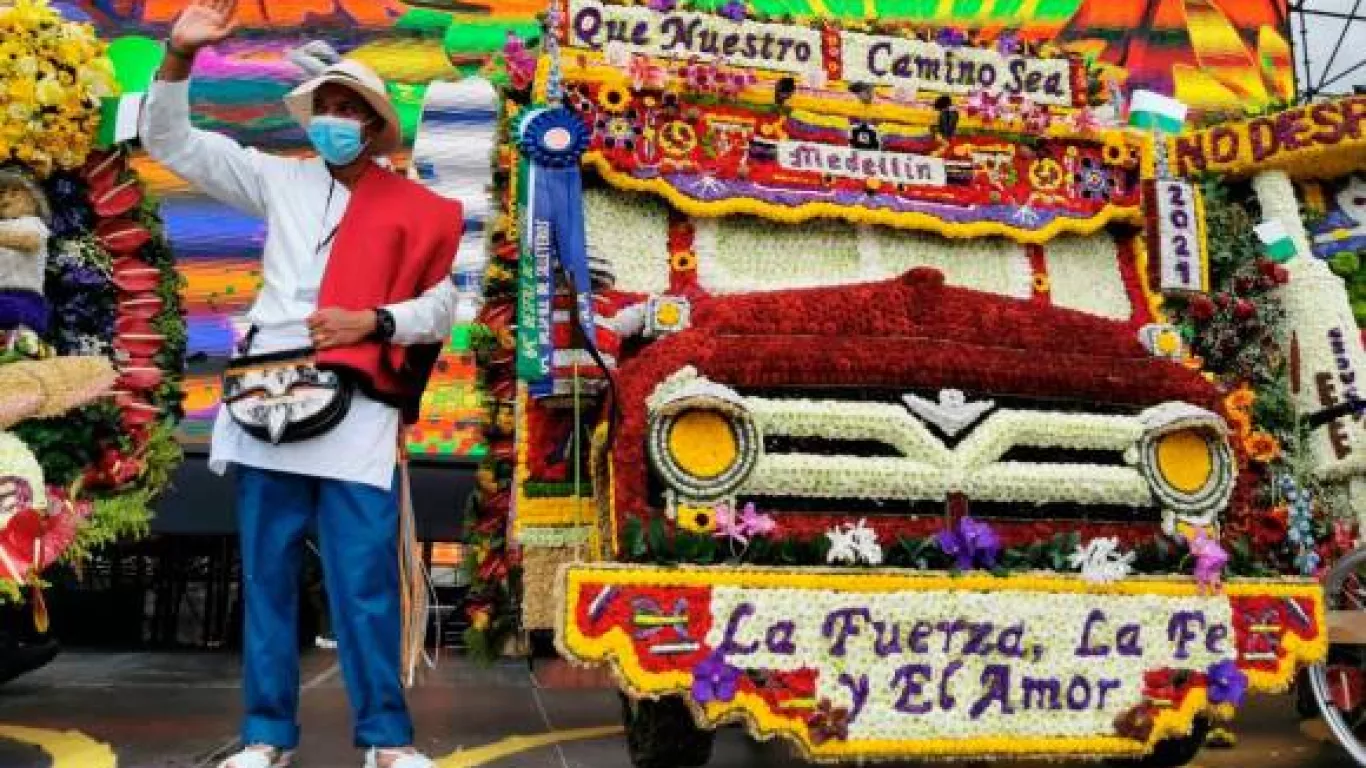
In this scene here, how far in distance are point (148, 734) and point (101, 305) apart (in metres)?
1.59

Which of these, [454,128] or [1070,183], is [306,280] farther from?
[454,128]

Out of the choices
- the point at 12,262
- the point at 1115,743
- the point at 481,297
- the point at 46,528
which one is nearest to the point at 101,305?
the point at 12,262

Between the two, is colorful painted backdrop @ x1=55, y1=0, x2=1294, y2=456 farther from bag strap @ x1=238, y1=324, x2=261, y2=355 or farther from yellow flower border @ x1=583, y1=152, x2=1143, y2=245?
bag strap @ x1=238, y1=324, x2=261, y2=355

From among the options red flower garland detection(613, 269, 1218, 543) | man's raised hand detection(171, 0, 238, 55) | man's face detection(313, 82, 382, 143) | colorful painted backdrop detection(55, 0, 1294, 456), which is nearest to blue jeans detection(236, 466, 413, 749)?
red flower garland detection(613, 269, 1218, 543)

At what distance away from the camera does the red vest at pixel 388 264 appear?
340cm

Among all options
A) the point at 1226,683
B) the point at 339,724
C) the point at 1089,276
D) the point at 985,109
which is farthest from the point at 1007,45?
the point at 339,724

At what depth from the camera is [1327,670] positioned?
163 inches

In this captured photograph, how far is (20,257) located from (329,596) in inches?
59.4

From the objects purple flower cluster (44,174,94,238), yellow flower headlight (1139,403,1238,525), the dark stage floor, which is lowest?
the dark stage floor

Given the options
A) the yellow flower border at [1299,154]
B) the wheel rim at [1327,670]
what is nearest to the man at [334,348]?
the wheel rim at [1327,670]

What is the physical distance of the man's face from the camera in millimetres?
3596

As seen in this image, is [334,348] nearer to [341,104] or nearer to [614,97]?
[341,104]

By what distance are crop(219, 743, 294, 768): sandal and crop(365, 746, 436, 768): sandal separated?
0.28 meters

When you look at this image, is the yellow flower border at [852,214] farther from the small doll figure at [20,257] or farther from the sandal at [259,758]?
the sandal at [259,758]
